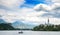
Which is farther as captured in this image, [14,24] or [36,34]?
[36,34]

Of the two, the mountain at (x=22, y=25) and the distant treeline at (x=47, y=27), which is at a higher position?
the mountain at (x=22, y=25)

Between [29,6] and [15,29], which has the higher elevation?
[29,6]

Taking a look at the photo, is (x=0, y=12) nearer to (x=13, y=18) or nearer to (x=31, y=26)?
(x=13, y=18)

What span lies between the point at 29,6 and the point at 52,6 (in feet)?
1.67

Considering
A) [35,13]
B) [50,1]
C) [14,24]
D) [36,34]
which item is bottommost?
[36,34]

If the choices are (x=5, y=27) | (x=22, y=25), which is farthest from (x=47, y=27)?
(x=5, y=27)

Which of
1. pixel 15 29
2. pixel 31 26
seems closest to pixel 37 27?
pixel 31 26

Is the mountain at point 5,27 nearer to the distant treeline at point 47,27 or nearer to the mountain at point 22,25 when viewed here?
the mountain at point 22,25

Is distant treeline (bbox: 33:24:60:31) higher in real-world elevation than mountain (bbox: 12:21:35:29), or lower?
lower

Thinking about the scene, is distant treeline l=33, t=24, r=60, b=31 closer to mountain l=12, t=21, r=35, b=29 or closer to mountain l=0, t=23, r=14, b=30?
mountain l=12, t=21, r=35, b=29

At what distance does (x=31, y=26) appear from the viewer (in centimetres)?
335

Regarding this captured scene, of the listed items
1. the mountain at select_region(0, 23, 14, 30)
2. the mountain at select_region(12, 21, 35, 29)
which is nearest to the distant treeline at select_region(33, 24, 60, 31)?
the mountain at select_region(12, 21, 35, 29)

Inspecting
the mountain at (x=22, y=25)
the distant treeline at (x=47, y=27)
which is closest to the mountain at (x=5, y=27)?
the mountain at (x=22, y=25)

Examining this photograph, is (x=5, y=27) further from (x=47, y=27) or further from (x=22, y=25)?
(x=47, y=27)
